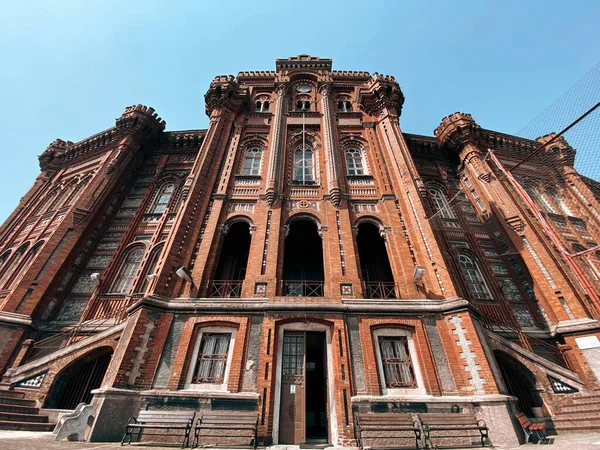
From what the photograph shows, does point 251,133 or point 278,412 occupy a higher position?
point 251,133

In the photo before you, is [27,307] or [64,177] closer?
[27,307]

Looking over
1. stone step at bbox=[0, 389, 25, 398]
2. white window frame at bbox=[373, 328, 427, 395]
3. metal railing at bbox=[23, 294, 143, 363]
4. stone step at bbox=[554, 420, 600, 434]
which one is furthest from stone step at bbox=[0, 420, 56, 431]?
stone step at bbox=[554, 420, 600, 434]

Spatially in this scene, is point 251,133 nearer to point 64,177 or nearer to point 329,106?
point 329,106

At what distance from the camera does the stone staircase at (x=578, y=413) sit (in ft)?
27.4

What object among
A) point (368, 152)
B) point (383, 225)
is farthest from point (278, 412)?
point (368, 152)

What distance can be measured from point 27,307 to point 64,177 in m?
11.3

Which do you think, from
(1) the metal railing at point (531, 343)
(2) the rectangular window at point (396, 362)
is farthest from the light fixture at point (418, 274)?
(1) the metal railing at point (531, 343)

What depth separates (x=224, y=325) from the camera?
31.0ft

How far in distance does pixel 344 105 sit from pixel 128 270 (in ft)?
55.5

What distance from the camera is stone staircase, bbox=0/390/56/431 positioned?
8078mm

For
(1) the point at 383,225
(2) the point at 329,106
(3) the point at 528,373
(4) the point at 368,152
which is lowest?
(3) the point at 528,373

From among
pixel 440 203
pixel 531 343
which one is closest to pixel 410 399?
pixel 531 343

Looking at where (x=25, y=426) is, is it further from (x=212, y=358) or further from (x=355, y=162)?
(x=355, y=162)

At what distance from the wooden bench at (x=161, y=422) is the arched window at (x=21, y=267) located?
36.5ft
